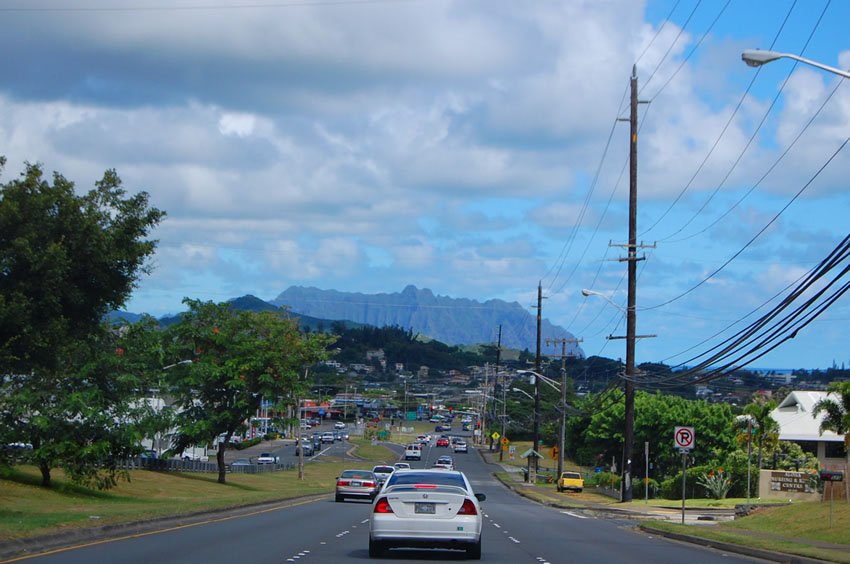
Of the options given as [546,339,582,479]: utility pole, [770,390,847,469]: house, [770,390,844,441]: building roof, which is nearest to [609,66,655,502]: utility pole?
[546,339,582,479]: utility pole

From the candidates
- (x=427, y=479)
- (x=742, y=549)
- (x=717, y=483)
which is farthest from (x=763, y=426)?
(x=427, y=479)

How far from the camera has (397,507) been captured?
58.2ft

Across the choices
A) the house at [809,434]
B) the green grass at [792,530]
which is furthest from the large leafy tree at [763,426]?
the green grass at [792,530]

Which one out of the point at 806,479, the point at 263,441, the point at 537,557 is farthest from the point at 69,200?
the point at 263,441

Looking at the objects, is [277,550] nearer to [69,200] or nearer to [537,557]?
[537,557]

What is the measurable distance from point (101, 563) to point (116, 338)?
23.1 metres

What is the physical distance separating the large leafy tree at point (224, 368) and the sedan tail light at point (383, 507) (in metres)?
39.6

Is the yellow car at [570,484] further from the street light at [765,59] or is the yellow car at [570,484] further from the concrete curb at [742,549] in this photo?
the street light at [765,59]

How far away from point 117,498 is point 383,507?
2421 cm

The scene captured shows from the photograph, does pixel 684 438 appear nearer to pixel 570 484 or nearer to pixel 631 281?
pixel 631 281

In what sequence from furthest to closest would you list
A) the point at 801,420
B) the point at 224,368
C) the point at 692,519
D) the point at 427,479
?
the point at 801,420
the point at 224,368
the point at 692,519
the point at 427,479

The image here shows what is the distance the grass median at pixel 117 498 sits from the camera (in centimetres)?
2222

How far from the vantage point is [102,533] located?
69.7ft

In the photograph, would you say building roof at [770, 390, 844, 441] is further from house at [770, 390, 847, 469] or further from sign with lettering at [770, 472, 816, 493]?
sign with lettering at [770, 472, 816, 493]
